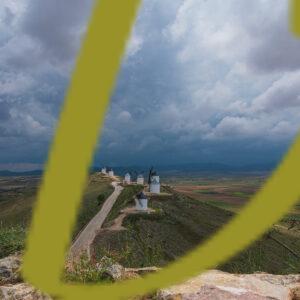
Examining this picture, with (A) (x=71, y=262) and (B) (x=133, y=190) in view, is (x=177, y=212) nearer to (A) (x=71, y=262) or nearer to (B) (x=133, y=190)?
(B) (x=133, y=190)

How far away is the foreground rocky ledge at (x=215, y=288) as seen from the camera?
25.2ft

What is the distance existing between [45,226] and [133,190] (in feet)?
299

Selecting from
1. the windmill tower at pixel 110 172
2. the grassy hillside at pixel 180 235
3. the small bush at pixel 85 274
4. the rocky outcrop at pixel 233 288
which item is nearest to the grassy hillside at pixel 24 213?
the small bush at pixel 85 274

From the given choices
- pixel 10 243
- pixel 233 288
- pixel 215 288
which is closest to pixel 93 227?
pixel 10 243

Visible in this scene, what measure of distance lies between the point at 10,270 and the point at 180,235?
5450 cm

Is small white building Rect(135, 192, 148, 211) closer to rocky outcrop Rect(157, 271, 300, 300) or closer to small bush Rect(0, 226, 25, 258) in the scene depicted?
small bush Rect(0, 226, 25, 258)

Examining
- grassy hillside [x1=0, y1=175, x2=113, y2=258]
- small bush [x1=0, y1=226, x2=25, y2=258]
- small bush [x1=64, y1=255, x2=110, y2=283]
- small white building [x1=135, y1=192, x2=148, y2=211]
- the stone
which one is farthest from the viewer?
small white building [x1=135, y1=192, x2=148, y2=211]

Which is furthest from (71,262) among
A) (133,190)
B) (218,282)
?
(133,190)

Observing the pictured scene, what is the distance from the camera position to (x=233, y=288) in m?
7.98

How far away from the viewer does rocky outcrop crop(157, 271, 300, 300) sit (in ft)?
25.0

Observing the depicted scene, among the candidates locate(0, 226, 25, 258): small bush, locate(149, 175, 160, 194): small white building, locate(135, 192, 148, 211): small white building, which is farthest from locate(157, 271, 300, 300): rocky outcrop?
locate(149, 175, 160, 194): small white building

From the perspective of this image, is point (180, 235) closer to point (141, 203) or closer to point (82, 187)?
point (141, 203)

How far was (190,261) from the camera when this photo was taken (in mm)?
4023

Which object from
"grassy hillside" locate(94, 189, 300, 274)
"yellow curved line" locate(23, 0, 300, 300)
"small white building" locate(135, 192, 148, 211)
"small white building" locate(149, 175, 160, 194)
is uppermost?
"yellow curved line" locate(23, 0, 300, 300)
